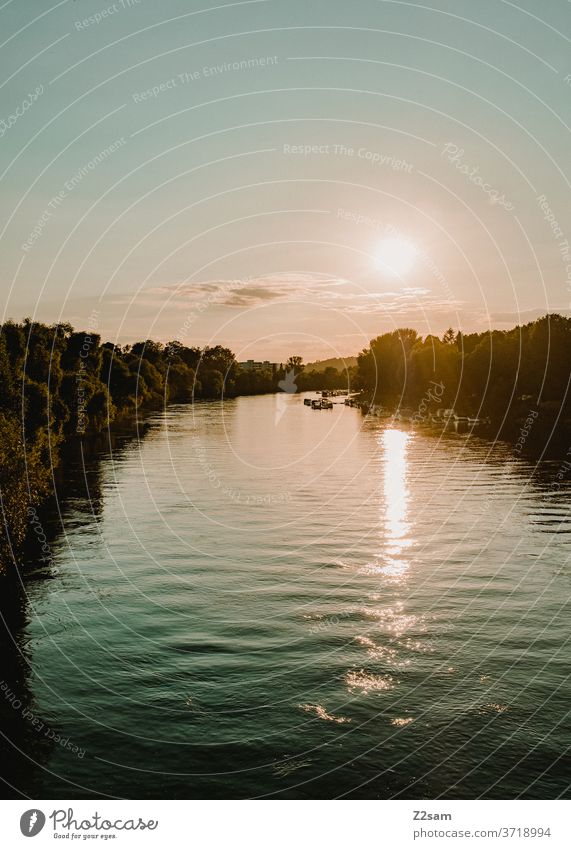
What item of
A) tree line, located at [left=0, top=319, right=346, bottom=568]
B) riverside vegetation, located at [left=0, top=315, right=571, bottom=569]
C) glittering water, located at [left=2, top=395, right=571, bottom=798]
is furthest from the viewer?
riverside vegetation, located at [left=0, top=315, right=571, bottom=569]

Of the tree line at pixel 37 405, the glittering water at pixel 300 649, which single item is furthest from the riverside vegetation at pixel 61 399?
the glittering water at pixel 300 649

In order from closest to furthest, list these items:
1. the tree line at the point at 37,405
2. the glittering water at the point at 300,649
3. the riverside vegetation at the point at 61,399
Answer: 1. the glittering water at the point at 300,649
2. the tree line at the point at 37,405
3. the riverside vegetation at the point at 61,399

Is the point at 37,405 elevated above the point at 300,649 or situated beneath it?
elevated above

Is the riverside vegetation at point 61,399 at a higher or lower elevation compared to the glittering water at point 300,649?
higher

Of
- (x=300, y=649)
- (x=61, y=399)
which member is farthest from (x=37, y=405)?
(x=300, y=649)

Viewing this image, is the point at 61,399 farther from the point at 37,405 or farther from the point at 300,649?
the point at 300,649

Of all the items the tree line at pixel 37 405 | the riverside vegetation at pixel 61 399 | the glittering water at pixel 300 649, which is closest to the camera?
the glittering water at pixel 300 649

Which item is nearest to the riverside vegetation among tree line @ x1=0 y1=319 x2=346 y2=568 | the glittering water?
tree line @ x1=0 y1=319 x2=346 y2=568

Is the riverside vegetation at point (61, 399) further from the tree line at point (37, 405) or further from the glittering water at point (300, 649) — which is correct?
the glittering water at point (300, 649)

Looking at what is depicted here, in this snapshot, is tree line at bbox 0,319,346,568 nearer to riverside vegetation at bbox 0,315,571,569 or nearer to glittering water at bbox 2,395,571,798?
riverside vegetation at bbox 0,315,571,569
